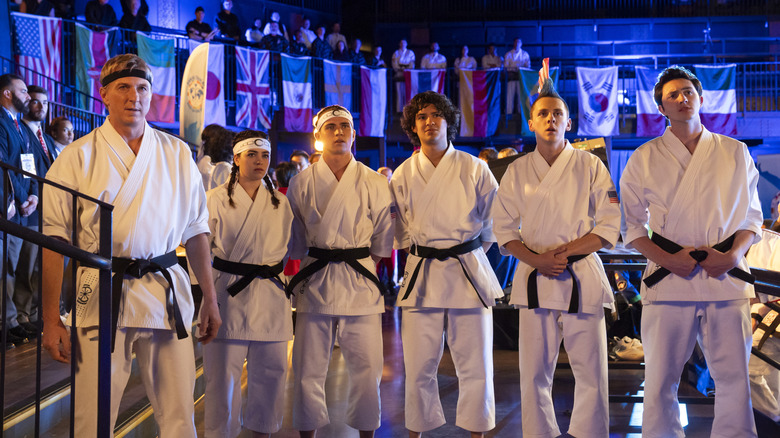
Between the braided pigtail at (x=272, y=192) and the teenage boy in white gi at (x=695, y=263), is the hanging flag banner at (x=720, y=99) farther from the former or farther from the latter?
the braided pigtail at (x=272, y=192)

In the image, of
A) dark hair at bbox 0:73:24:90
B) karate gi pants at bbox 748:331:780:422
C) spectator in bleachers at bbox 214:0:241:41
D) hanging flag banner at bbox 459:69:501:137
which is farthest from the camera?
hanging flag banner at bbox 459:69:501:137

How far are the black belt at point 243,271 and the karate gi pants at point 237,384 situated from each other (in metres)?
0.25

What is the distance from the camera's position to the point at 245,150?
3309 mm

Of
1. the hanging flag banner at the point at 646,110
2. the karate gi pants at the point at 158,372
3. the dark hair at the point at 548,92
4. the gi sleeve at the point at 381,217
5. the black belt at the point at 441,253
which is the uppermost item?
the hanging flag banner at the point at 646,110

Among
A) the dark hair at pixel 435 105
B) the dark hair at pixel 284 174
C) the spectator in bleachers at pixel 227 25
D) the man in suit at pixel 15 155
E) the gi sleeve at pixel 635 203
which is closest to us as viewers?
the gi sleeve at pixel 635 203

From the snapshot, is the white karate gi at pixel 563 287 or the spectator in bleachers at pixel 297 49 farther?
the spectator in bleachers at pixel 297 49

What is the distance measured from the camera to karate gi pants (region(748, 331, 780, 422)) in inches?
121

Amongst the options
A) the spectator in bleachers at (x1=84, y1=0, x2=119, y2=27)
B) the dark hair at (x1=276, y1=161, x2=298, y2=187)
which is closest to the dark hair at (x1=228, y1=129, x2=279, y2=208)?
the dark hair at (x1=276, y1=161, x2=298, y2=187)

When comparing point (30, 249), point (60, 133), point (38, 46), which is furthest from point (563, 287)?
point (38, 46)

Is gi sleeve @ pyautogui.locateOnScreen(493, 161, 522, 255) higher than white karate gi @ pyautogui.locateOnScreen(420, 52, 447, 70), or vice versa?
white karate gi @ pyautogui.locateOnScreen(420, 52, 447, 70)

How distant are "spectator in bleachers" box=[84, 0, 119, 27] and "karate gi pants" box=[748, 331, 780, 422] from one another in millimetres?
9860

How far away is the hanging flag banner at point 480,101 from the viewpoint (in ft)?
40.6

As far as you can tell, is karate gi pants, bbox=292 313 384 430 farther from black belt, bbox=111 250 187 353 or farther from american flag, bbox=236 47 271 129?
american flag, bbox=236 47 271 129

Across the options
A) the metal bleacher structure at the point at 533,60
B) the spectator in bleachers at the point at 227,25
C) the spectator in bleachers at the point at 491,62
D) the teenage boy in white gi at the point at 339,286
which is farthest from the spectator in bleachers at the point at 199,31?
the teenage boy in white gi at the point at 339,286
